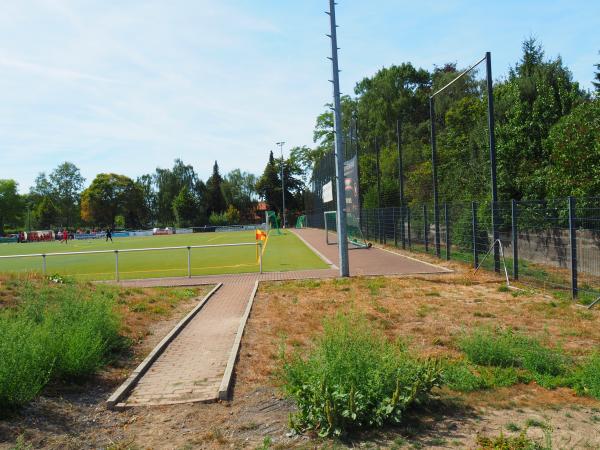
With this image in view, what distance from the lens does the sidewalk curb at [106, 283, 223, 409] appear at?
18.6 ft

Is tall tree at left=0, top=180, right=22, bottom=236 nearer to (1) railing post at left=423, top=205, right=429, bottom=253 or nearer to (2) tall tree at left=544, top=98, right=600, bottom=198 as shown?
(1) railing post at left=423, top=205, right=429, bottom=253

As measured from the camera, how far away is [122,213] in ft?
361

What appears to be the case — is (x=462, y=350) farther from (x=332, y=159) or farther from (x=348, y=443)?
(x=332, y=159)

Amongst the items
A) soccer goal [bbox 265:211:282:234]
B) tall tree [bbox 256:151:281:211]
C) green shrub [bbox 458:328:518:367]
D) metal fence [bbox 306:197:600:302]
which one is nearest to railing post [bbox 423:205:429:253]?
metal fence [bbox 306:197:600:302]

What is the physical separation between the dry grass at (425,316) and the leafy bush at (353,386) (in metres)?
0.79

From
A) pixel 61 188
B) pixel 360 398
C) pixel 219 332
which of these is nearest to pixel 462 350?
pixel 360 398

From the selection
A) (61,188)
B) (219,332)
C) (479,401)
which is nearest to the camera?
(479,401)

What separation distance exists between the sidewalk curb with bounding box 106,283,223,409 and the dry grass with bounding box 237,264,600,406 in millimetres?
1215

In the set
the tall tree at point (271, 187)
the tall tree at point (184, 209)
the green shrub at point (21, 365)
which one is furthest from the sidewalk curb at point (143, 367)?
the tall tree at point (184, 209)

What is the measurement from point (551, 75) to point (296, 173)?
78.4 meters

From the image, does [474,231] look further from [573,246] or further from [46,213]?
[46,213]

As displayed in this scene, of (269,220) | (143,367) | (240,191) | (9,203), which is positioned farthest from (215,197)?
(143,367)

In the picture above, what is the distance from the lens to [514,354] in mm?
6461

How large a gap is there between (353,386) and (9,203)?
127281 millimetres
